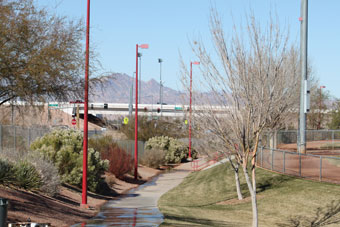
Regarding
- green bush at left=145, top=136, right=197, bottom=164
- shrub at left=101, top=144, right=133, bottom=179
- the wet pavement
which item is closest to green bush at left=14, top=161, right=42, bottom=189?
the wet pavement

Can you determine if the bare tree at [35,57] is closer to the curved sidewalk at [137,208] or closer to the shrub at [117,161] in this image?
the curved sidewalk at [137,208]

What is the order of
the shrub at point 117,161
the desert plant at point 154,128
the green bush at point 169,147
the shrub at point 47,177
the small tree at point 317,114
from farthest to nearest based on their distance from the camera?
the small tree at point 317,114
the desert plant at point 154,128
the green bush at point 169,147
the shrub at point 117,161
the shrub at point 47,177

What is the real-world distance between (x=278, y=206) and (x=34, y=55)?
1185 cm

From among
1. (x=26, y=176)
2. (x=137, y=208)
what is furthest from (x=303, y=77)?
(x=26, y=176)

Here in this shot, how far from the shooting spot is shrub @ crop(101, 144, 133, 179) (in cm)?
3447

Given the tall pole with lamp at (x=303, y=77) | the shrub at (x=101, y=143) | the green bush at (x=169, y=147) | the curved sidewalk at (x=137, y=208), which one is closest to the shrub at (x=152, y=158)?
the green bush at (x=169, y=147)

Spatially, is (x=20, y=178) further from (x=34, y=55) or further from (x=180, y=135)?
(x=180, y=135)

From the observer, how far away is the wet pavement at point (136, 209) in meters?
16.7

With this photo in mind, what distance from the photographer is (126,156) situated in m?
37.3

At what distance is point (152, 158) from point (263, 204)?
25445mm

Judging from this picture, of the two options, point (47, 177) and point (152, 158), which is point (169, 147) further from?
point (47, 177)

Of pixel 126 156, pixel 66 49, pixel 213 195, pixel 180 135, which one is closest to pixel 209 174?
pixel 126 156

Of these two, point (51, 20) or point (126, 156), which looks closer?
point (51, 20)

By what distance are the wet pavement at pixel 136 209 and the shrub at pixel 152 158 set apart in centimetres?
1232
